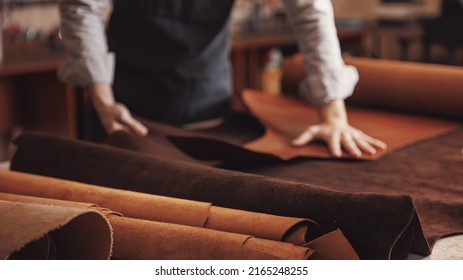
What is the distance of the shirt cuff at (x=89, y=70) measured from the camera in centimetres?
156

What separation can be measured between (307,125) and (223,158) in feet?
1.17

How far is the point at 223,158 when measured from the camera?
133 cm

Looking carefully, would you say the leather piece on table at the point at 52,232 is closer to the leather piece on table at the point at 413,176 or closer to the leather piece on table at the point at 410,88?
the leather piece on table at the point at 413,176

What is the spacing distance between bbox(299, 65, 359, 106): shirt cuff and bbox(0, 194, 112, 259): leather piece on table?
0.78 metres

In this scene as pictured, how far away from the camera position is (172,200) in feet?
3.01

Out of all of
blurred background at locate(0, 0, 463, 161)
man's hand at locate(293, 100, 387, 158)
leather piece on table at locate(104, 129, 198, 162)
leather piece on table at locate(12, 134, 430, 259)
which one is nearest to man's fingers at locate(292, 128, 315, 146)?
man's hand at locate(293, 100, 387, 158)

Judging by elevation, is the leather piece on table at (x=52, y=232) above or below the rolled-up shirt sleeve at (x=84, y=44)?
above

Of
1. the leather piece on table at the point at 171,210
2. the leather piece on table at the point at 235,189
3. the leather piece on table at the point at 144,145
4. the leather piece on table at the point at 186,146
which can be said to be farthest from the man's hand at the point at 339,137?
the leather piece on table at the point at 171,210

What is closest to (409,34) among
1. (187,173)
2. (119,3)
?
(119,3)

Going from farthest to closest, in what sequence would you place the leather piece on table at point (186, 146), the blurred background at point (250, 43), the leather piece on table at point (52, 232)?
1. the blurred background at point (250, 43)
2. the leather piece on table at point (186, 146)
3. the leather piece on table at point (52, 232)

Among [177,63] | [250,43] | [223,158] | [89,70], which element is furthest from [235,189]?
[250,43]

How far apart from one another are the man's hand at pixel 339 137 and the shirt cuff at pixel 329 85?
0.02 metres

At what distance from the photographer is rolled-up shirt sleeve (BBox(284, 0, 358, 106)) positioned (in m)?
1.50

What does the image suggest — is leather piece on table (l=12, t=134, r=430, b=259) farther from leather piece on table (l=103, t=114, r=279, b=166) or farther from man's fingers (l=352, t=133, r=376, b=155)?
man's fingers (l=352, t=133, r=376, b=155)
